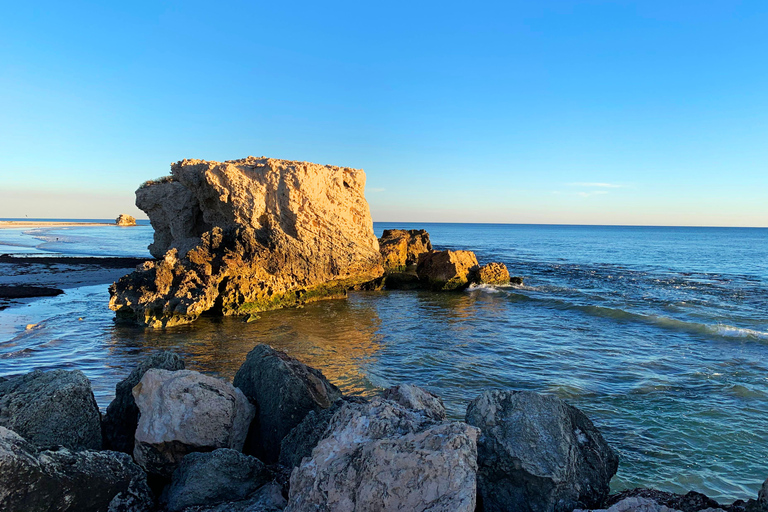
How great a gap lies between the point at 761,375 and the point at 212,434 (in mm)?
12307

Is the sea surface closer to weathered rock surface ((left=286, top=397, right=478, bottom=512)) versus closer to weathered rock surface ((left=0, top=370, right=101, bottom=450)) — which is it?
weathered rock surface ((left=0, top=370, right=101, bottom=450))

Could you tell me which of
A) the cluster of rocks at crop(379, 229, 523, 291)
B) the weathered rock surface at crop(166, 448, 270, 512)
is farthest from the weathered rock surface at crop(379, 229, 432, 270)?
the weathered rock surface at crop(166, 448, 270, 512)

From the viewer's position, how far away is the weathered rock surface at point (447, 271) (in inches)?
1005

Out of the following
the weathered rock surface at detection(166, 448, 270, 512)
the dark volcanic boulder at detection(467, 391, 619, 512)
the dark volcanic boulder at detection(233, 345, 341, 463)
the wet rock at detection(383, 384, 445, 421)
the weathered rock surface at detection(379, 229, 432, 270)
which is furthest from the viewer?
the weathered rock surface at detection(379, 229, 432, 270)

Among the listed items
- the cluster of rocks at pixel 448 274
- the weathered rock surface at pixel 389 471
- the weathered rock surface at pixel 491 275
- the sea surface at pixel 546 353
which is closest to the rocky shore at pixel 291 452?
the weathered rock surface at pixel 389 471

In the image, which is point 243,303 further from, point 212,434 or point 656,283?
point 656,283

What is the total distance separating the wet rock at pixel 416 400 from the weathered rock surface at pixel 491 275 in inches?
852

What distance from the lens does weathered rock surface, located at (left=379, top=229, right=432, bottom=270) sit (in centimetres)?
3027

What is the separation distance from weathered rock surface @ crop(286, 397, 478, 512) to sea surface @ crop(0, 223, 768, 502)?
4139 mm

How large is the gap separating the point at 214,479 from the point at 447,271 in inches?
857

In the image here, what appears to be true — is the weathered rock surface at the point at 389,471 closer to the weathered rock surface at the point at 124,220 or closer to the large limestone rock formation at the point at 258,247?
the large limestone rock formation at the point at 258,247

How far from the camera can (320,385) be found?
654cm

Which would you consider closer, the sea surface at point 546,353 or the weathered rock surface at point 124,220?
the sea surface at point 546,353

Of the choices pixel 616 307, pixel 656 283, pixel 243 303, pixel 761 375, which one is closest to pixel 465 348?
pixel 761 375
